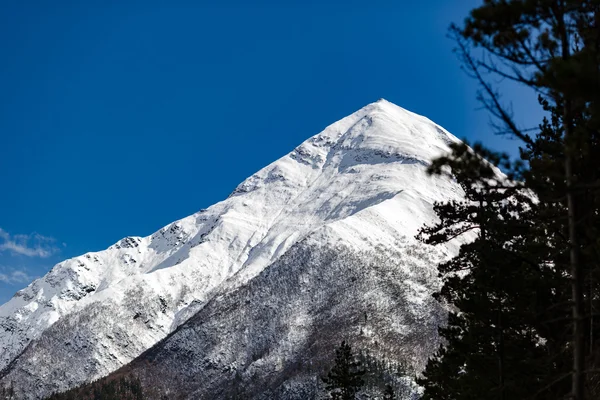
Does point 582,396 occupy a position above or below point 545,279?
below

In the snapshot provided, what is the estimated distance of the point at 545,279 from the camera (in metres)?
19.8

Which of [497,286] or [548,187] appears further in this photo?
[497,286]

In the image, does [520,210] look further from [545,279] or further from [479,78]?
[479,78]

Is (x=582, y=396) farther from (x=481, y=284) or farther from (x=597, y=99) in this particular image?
(x=481, y=284)

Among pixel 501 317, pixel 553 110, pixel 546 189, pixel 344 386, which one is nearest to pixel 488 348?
pixel 501 317

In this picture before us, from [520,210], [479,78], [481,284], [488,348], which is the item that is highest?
[479,78]

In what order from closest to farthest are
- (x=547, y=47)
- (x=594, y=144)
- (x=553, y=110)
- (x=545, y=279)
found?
(x=547, y=47), (x=594, y=144), (x=545, y=279), (x=553, y=110)

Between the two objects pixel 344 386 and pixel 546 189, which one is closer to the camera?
pixel 546 189

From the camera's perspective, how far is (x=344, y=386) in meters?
46.8

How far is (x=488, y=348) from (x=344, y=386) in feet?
78.1

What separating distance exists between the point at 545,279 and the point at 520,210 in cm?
308

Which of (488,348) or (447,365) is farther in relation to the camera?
(447,365)

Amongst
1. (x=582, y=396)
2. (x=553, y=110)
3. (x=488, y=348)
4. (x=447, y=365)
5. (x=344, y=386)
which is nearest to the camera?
(x=582, y=396)

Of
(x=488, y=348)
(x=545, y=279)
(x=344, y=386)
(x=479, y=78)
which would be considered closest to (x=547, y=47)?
(x=479, y=78)
